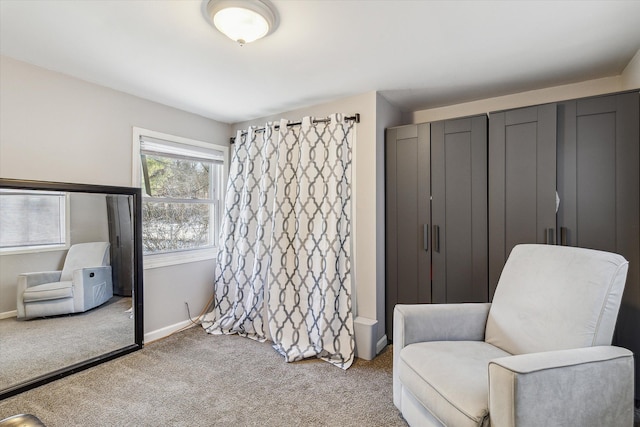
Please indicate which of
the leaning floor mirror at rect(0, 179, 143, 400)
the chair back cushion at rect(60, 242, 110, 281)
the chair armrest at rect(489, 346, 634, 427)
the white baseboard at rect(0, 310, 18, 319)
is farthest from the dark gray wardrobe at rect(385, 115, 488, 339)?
the white baseboard at rect(0, 310, 18, 319)

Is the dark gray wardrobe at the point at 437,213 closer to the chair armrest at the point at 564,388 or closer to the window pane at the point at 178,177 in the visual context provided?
the chair armrest at the point at 564,388

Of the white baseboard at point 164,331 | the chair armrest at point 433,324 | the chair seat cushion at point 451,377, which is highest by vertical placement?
the chair armrest at point 433,324

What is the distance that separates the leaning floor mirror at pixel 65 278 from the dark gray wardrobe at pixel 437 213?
2.29 m

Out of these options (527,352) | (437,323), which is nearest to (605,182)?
(527,352)

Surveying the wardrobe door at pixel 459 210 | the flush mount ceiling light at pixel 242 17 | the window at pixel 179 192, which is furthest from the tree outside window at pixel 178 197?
the wardrobe door at pixel 459 210

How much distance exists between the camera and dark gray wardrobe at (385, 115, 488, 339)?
97.5 inches

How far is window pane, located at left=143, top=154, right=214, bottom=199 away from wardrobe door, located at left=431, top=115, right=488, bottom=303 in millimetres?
2444

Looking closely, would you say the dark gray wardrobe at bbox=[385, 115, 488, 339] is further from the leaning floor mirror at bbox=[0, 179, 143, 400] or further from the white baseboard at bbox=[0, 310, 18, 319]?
the white baseboard at bbox=[0, 310, 18, 319]

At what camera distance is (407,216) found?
9.10ft

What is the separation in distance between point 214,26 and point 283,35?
0.39 m

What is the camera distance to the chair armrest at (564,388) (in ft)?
3.76

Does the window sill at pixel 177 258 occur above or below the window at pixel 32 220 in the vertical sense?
below

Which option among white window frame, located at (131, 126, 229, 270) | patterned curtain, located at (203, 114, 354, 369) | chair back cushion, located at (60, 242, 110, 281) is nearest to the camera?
chair back cushion, located at (60, 242, 110, 281)

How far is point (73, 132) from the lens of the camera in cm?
242
